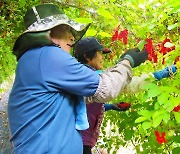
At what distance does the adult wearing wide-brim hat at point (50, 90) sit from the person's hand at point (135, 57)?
0.40 ft

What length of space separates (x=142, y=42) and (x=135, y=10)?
52cm

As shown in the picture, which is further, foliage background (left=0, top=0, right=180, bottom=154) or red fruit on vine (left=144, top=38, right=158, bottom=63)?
red fruit on vine (left=144, top=38, right=158, bottom=63)

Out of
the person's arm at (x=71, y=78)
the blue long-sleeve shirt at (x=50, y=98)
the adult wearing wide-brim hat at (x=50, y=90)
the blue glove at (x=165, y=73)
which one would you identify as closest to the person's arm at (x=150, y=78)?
the blue glove at (x=165, y=73)

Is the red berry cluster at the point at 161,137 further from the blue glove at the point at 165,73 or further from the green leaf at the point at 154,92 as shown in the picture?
the green leaf at the point at 154,92

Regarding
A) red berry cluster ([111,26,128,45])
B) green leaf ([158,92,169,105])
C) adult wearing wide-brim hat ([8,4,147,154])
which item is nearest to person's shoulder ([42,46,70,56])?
adult wearing wide-brim hat ([8,4,147,154])

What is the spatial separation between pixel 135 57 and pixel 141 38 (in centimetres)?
11

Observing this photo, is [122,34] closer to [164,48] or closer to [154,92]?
[164,48]

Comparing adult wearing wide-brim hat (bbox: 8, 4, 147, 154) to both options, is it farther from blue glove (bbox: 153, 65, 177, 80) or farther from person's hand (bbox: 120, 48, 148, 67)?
blue glove (bbox: 153, 65, 177, 80)

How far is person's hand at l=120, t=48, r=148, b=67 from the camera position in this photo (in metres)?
2.20

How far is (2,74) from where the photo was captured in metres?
5.70

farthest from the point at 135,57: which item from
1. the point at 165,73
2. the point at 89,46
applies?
the point at 89,46

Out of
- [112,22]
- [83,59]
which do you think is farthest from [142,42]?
[83,59]

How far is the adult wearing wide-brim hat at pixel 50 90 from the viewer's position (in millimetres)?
1913

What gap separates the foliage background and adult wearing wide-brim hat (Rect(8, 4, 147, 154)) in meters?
0.21
